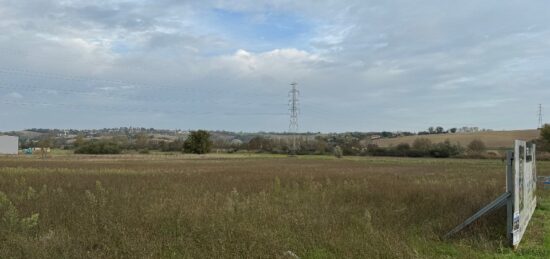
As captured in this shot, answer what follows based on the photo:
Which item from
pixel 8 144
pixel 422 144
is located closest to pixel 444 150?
pixel 422 144

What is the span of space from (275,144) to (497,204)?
Answer: 110700 millimetres

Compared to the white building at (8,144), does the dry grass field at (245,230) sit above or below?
below

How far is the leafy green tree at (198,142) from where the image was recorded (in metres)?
109

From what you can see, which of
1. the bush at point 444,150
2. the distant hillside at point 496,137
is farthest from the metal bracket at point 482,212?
the distant hillside at point 496,137

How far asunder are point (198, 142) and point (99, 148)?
21035mm

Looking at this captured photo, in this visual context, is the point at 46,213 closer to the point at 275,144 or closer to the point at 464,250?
the point at 464,250

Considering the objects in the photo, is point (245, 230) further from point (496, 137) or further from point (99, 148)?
point (99, 148)

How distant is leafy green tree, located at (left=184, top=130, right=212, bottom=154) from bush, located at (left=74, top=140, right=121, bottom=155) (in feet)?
51.3

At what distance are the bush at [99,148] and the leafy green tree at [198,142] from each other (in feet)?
51.3

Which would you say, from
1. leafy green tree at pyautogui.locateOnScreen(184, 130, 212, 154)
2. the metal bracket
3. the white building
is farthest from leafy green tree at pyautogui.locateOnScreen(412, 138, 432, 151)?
the metal bracket

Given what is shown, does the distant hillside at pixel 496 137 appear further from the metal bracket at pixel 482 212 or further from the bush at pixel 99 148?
the metal bracket at pixel 482 212

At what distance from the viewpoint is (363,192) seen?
1789 cm

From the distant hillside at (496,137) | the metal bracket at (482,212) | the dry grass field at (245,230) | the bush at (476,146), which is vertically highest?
the distant hillside at (496,137)

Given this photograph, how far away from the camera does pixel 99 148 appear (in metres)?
110
